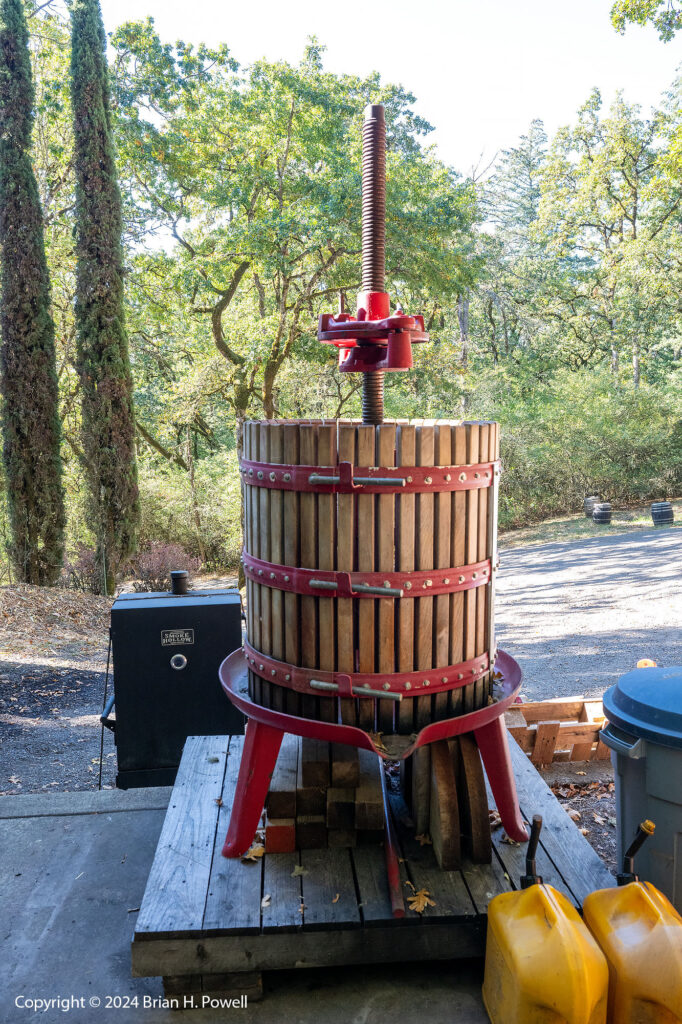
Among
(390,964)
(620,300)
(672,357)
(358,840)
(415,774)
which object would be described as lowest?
(390,964)

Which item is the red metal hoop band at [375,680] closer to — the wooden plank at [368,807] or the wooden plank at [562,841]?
the wooden plank at [368,807]

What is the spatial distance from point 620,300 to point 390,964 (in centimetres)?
2509

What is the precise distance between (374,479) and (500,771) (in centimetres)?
125

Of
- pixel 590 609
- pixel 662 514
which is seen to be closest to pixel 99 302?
pixel 590 609

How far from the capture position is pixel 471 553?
8.97 ft

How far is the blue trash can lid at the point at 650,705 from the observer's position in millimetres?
2600

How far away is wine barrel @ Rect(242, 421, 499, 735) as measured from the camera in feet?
8.41

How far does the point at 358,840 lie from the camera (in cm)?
291

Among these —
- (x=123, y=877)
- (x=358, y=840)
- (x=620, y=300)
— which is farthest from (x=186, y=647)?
(x=620, y=300)

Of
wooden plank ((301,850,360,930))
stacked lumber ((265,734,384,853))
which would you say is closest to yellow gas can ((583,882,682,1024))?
wooden plank ((301,850,360,930))

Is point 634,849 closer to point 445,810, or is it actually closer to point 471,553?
point 445,810

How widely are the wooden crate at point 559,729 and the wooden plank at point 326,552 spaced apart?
2.00m

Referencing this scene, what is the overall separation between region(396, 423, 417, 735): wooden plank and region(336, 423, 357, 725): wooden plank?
16 centimetres

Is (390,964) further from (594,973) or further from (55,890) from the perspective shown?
(55,890)
